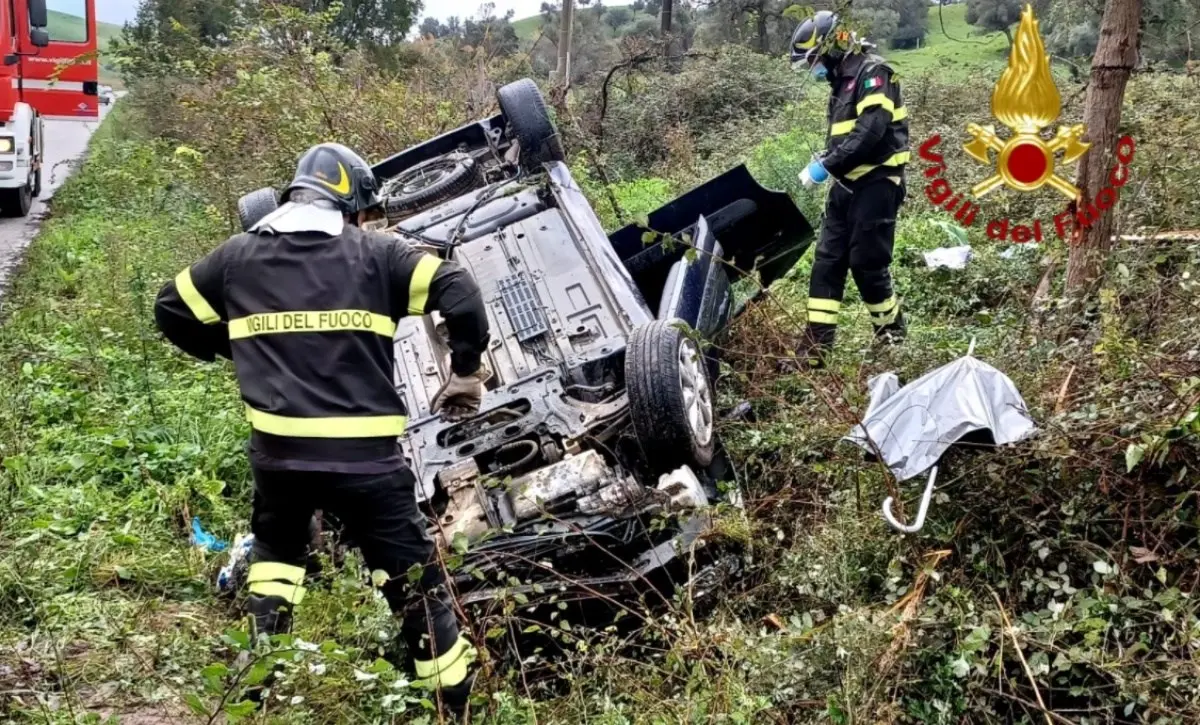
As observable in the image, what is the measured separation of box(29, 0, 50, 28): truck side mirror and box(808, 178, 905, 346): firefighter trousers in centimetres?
731

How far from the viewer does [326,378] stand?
2533 mm

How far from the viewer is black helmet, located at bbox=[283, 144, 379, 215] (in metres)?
2.72

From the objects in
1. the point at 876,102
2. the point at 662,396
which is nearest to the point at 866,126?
the point at 876,102

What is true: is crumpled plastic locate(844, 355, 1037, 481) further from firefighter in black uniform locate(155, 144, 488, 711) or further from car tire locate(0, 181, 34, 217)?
car tire locate(0, 181, 34, 217)

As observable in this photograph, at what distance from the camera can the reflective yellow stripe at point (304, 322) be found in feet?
8.27

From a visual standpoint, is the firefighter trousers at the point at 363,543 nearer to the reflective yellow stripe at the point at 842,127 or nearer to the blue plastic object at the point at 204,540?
the blue plastic object at the point at 204,540

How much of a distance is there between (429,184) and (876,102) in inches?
88.7

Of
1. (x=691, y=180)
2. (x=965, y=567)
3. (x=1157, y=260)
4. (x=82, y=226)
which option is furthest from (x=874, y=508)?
(x=82, y=226)

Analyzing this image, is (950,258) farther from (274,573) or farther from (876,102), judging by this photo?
(274,573)

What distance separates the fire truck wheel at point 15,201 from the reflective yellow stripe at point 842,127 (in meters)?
8.28

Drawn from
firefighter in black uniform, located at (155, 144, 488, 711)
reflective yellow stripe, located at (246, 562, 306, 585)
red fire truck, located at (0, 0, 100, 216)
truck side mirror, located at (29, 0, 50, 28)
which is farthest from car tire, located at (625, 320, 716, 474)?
truck side mirror, located at (29, 0, 50, 28)

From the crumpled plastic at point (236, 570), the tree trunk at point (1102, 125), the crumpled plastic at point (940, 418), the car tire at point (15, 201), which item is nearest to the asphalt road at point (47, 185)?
the car tire at point (15, 201)

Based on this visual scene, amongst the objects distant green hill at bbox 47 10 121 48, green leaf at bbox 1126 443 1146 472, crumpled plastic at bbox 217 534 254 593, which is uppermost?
distant green hill at bbox 47 10 121 48

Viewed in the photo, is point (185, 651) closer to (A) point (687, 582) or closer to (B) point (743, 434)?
(A) point (687, 582)
